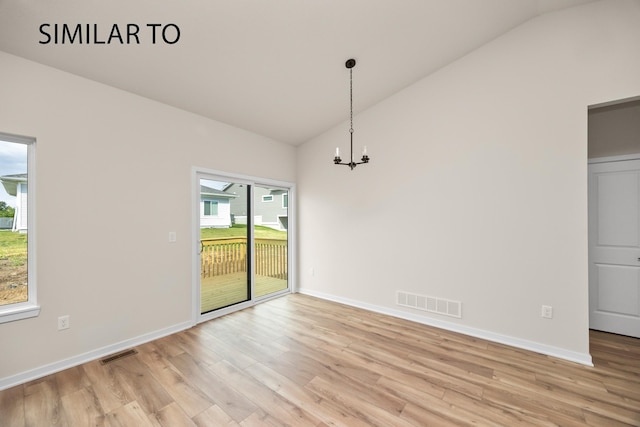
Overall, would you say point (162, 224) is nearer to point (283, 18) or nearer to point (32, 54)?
point (32, 54)

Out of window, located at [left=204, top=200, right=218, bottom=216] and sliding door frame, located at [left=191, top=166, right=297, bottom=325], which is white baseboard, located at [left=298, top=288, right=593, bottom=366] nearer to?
sliding door frame, located at [left=191, top=166, right=297, bottom=325]

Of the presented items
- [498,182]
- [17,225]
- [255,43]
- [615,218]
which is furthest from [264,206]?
[615,218]

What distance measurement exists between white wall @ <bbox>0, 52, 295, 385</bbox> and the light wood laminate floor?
14.5 inches

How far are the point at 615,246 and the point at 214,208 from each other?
506 cm

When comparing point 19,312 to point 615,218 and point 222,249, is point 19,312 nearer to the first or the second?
point 222,249

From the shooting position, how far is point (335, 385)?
213 cm

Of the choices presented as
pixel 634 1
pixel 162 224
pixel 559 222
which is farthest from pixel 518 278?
pixel 162 224

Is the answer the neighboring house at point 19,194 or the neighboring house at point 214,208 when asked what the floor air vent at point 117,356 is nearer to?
the neighboring house at point 19,194

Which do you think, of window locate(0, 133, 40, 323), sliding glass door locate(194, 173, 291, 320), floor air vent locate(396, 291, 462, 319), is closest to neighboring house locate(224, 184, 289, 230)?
sliding glass door locate(194, 173, 291, 320)

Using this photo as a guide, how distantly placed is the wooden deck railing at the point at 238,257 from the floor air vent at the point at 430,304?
2239 millimetres

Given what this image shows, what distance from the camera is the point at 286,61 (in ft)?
9.27

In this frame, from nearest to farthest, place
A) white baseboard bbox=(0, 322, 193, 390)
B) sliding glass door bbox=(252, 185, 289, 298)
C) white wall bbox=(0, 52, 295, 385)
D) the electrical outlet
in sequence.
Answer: white baseboard bbox=(0, 322, 193, 390), white wall bbox=(0, 52, 295, 385), the electrical outlet, sliding glass door bbox=(252, 185, 289, 298)

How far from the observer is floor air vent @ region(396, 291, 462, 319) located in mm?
3186

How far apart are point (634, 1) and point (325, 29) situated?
2.83m
